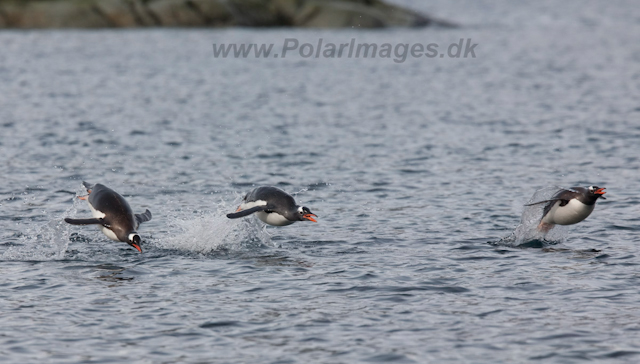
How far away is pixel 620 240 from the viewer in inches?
701

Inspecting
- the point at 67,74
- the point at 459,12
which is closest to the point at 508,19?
the point at 459,12

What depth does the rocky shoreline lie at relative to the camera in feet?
220

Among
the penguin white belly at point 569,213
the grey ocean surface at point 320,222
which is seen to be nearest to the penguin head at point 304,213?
the grey ocean surface at point 320,222

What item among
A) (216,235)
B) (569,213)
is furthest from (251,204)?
(569,213)

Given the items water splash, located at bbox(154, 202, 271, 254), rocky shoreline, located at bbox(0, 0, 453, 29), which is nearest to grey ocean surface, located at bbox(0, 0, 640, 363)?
water splash, located at bbox(154, 202, 271, 254)

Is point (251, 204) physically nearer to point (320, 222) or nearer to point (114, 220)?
point (320, 222)

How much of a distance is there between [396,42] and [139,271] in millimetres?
53324

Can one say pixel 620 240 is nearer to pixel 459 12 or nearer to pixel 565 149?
pixel 565 149

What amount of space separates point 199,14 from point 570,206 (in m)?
57.3

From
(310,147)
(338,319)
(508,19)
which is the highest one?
(508,19)

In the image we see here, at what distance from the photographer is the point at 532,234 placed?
17984 millimetres

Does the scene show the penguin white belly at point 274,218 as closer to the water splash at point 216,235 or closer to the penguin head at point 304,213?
the penguin head at point 304,213

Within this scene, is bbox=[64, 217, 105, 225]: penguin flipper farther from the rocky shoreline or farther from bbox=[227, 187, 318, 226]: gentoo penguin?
the rocky shoreline

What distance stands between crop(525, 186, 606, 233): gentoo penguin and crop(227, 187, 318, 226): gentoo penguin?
477 centimetres
